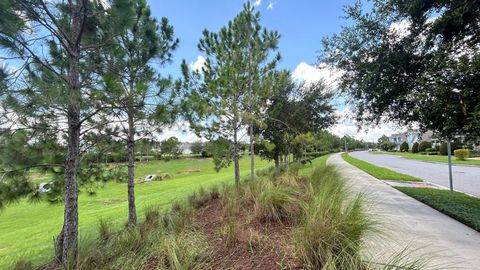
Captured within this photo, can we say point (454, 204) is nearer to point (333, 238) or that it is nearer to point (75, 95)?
point (333, 238)

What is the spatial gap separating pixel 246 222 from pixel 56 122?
10.7 feet

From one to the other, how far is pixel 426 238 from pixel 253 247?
2.99 metres

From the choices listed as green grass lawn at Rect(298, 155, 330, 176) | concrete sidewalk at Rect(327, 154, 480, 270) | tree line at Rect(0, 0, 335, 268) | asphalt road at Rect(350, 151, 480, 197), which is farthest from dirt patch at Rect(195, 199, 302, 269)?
asphalt road at Rect(350, 151, 480, 197)

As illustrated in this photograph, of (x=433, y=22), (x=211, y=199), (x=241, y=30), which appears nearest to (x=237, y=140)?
(x=211, y=199)

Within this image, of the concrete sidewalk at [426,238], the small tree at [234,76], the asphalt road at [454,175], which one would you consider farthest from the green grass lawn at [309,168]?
the asphalt road at [454,175]

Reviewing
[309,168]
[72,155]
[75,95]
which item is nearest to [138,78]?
[72,155]

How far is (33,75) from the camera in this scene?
3602 millimetres

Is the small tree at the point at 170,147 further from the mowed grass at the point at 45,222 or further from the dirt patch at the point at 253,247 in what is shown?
the dirt patch at the point at 253,247

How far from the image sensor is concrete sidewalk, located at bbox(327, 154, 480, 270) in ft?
11.8

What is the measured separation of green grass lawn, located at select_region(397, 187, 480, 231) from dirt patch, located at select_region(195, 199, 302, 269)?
4120 millimetres

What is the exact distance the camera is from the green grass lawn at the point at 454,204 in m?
5.94

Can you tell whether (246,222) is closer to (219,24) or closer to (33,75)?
(33,75)

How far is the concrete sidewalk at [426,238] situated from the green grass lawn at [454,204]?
19 cm

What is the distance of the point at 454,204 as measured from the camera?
741 cm
